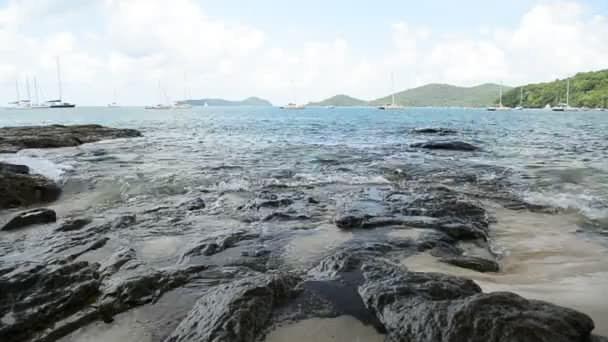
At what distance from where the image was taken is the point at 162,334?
3.64 metres

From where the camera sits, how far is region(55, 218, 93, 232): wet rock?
680 cm

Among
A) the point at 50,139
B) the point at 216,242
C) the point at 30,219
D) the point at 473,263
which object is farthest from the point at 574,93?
the point at 30,219

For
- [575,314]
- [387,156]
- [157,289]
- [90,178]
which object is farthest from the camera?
[387,156]

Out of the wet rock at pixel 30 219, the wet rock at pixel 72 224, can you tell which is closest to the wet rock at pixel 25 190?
the wet rock at pixel 30 219

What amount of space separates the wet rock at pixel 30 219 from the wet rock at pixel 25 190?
1.83 meters

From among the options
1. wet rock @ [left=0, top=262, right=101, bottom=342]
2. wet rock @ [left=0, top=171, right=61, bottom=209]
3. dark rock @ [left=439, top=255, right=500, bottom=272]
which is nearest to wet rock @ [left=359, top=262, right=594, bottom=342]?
dark rock @ [left=439, top=255, right=500, bottom=272]

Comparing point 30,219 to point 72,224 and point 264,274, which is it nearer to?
point 72,224

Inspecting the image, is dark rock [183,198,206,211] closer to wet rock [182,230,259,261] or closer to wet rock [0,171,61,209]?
wet rock [182,230,259,261]

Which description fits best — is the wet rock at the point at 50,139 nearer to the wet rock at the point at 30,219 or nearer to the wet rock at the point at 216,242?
the wet rock at the point at 30,219

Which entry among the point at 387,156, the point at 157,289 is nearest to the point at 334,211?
the point at 157,289

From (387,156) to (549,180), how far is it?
7555 mm

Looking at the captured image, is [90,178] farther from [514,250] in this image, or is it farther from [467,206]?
[514,250]

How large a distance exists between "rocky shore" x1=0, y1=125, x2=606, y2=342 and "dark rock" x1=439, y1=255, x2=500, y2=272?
14mm

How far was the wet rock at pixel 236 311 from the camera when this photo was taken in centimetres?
341
